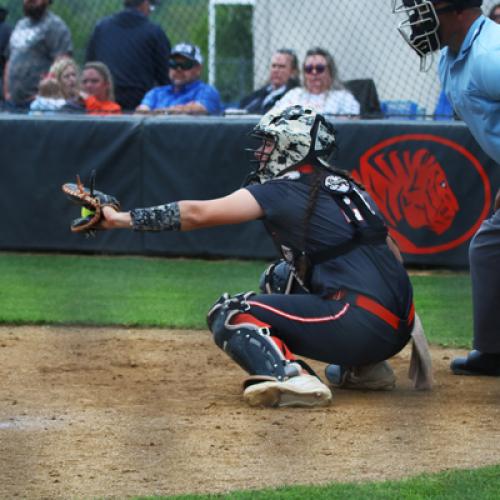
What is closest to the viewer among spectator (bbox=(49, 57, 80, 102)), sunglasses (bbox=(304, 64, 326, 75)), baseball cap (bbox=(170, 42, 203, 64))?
sunglasses (bbox=(304, 64, 326, 75))

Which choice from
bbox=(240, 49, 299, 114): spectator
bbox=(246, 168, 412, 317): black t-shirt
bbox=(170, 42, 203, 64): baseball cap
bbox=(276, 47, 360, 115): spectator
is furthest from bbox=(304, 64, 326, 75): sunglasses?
bbox=(246, 168, 412, 317): black t-shirt

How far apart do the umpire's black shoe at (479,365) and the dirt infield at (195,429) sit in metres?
0.09

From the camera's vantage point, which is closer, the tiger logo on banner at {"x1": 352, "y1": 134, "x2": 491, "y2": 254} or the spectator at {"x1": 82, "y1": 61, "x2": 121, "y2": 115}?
the tiger logo on banner at {"x1": 352, "y1": 134, "x2": 491, "y2": 254}

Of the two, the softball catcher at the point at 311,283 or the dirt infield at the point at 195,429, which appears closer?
the dirt infield at the point at 195,429

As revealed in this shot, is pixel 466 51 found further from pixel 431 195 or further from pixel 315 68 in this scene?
pixel 315 68

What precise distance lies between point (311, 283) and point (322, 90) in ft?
14.4

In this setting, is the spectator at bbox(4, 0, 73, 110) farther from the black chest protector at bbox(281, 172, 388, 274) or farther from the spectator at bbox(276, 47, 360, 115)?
the black chest protector at bbox(281, 172, 388, 274)

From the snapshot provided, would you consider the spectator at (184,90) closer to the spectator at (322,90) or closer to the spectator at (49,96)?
the spectator at (49,96)

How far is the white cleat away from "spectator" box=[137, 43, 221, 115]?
17.0ft

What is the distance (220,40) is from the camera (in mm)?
13164

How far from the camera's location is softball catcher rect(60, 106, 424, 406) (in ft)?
15.2

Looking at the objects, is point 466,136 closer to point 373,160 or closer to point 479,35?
point 373,160

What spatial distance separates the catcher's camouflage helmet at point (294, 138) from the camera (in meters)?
4.68

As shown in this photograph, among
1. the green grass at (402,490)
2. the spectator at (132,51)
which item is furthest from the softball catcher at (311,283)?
the spectator at (132,51)
